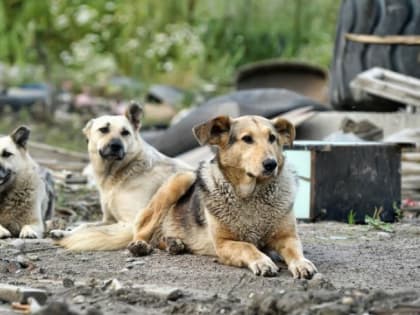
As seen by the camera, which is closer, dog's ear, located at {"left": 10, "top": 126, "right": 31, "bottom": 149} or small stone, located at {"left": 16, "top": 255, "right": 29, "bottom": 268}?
small stone, located at {"left": 16, "top": 255, "right": 29, "bottom": 268}

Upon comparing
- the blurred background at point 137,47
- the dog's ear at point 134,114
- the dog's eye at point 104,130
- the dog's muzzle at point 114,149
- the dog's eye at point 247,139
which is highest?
the dog's eye at point 247,139

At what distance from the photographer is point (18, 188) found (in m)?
8.97

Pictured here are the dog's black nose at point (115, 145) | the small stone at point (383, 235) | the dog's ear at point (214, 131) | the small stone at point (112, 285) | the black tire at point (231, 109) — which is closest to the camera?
the small stone at point (112, 285)

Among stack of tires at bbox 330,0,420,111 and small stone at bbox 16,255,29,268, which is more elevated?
stack of tires at bbox 330,0,420,111

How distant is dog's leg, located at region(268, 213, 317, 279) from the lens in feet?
20.7

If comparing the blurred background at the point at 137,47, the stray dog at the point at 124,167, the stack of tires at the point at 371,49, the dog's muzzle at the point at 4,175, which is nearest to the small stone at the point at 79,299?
the stray dog at the point at 124,167

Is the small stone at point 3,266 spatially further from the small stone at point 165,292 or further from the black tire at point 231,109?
the black tire at point 231,109

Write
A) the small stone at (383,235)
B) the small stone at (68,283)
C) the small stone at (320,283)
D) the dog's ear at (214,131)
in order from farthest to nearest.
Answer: the small stone at (383,235) → the dog's ear at (214,131) → the small stone at (68,283) → the small stone at (320,283)

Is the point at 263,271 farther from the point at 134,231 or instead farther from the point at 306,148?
the point at 306,148

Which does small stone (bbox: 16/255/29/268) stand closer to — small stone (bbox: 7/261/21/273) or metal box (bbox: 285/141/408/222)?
small stone (bbox: 7/261/21/273)

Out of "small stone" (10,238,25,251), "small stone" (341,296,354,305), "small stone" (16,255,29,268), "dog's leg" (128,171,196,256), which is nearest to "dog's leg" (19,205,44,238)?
"small stone" (10,238,25,251)

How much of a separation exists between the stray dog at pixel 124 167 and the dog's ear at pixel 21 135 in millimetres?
475

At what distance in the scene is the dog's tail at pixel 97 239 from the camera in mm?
7637

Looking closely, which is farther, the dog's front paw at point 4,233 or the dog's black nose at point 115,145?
the dog's black nose at point 115,145
